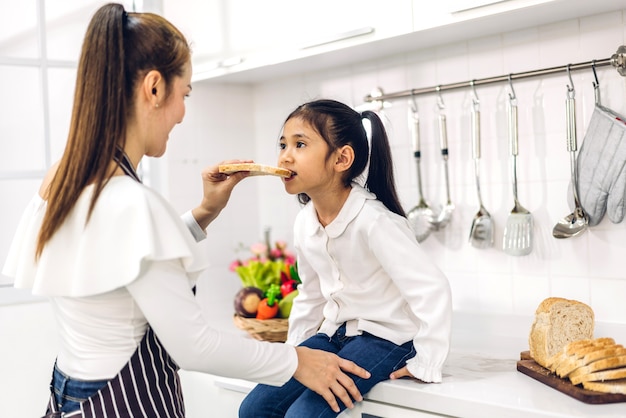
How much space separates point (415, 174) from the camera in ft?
6.58

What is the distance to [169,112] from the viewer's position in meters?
1.06

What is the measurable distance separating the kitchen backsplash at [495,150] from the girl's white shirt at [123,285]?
91 cm

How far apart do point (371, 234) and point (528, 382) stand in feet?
1.27

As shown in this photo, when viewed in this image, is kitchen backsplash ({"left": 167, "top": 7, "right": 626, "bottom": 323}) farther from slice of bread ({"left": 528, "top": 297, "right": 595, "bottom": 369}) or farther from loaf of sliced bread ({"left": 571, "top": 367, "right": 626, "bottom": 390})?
loaf of sliced bread ({"left": 571, "top": 367, "right": 626, "bottom": 390})

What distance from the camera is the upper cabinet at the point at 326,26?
157 cm

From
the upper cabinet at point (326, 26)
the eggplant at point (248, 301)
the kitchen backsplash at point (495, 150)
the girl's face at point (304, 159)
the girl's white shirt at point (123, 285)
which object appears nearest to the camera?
the girl's white shirt at point (123, 285)

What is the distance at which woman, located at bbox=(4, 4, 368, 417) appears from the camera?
97 centimetres

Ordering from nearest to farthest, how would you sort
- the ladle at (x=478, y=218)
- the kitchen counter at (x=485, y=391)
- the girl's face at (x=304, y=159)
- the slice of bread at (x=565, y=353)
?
1. the kitchen counter at (x=485, y=391)
2. the slice of bread at (x=565, y=353)
3. the girl's face at (x=304, y=159)
4. the ladle at (x=478, y=218)

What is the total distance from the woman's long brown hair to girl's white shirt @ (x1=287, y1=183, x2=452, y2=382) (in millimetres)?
568

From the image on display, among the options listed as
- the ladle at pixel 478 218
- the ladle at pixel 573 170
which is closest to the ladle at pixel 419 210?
the ladle at pixel 478 218

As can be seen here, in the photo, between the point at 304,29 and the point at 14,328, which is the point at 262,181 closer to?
the point at 304,29

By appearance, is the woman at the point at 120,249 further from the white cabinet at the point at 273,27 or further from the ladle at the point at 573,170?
the ladle at the point at 573,170

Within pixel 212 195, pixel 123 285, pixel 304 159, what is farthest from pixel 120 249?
pixel 304 159

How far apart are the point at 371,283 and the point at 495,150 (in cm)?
58
